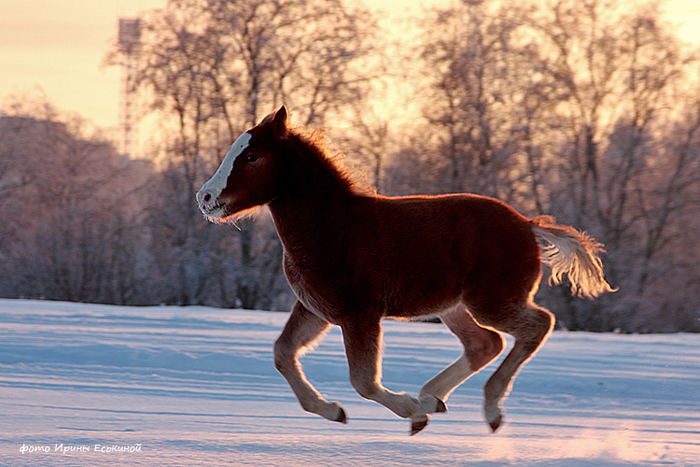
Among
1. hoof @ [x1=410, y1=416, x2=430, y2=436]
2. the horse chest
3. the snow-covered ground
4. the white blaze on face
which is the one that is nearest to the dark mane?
the white blaze on face

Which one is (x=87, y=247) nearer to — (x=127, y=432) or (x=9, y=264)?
(x=9, y=264)

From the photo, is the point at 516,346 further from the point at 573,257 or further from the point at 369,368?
the point at 369,368

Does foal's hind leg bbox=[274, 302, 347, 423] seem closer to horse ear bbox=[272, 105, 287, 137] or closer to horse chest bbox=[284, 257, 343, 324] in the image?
horse chest bbox=[284, 257, 343, 324]

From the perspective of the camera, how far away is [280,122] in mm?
3357

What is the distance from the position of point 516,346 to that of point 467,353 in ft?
1.07

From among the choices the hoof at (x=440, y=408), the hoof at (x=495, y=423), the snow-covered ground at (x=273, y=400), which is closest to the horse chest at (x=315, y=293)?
the hoof at (x=440, y=408)

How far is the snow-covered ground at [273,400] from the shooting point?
4.33 m

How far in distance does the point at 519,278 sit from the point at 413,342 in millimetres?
6206

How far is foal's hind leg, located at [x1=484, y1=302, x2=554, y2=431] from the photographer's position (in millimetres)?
3498

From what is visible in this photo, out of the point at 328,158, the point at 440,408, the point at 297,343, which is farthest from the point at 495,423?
the point at 328,158

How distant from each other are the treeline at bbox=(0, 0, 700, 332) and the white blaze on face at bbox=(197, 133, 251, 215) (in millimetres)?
10872

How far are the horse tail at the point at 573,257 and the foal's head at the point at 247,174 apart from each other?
4.42 ft

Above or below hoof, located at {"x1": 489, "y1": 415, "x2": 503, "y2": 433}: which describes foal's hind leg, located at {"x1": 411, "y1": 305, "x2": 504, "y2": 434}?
above

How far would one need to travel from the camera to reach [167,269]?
15.2 metres
